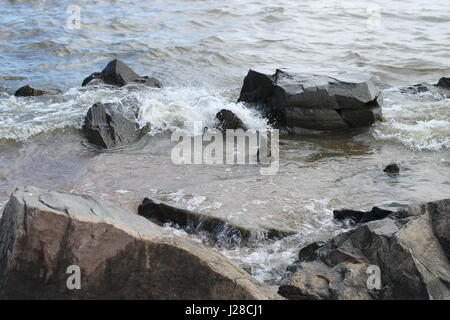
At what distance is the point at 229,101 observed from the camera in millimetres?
9664

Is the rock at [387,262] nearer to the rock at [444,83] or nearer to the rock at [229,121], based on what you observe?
the rock at [229,121]

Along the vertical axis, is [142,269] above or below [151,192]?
above

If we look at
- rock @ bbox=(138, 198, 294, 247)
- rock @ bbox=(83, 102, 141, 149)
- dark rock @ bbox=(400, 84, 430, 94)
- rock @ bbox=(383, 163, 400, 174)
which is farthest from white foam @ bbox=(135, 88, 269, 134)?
dark rock @ bbox=(400, 84, 430, 94)

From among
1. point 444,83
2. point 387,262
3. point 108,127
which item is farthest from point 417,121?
point 387,262

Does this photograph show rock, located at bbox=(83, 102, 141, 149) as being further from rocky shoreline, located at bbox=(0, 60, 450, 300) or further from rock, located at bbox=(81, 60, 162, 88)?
rocky shoreline, located at bbox=(0, 60, 450, 300)

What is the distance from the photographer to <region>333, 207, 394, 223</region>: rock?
5.11 meters

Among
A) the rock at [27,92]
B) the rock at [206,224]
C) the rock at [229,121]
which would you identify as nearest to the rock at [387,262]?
the rock at [206,224]

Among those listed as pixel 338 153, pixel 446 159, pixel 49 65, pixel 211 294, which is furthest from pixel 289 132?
pixel 49 65

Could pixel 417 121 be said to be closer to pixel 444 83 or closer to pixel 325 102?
pixel 325 102

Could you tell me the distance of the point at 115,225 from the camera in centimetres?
362

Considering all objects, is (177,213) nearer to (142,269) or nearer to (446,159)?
(142,269)

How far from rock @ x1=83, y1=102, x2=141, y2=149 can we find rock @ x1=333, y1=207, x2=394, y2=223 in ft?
11.5

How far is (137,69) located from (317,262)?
863cm

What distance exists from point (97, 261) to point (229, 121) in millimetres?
5179
